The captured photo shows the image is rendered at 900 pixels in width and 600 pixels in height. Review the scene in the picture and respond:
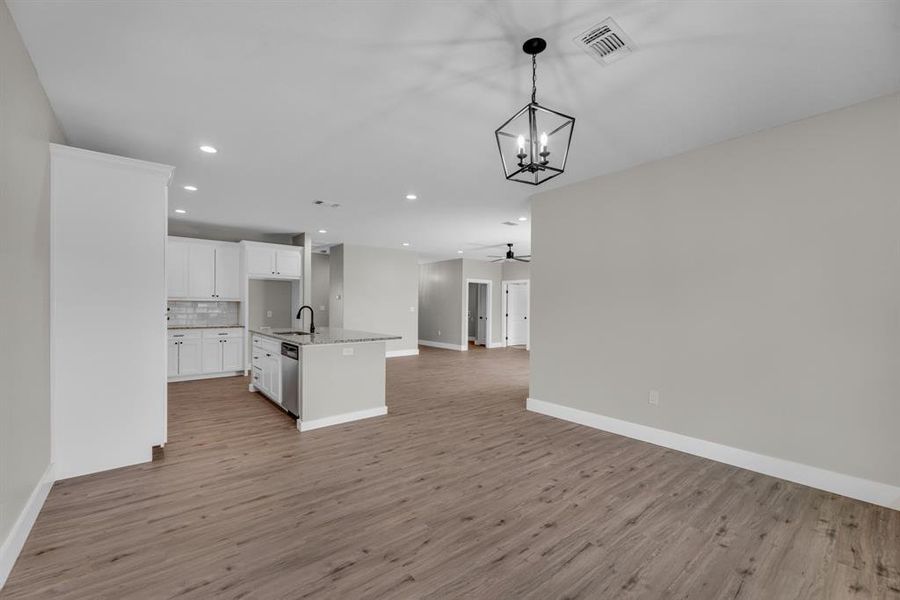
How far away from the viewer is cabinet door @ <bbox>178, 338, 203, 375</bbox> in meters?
6.30

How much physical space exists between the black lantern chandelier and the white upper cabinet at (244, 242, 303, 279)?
519 centimetres

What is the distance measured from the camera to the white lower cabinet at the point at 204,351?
6254mm

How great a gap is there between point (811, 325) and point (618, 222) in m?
1.78

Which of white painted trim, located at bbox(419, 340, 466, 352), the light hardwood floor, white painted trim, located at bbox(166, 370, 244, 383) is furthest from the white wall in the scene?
white painted trim, located at bbox(419, 340, 466, 352)

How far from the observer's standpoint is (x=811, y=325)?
287cm

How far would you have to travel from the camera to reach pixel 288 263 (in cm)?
754

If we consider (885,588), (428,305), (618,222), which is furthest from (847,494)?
(428,305)

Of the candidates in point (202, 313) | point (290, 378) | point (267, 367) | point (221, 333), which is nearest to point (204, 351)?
point (221, 333)

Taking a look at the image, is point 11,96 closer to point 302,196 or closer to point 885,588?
point 302,196

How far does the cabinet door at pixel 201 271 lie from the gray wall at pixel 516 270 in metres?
7.59

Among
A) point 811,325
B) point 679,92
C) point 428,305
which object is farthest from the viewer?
point 428,305

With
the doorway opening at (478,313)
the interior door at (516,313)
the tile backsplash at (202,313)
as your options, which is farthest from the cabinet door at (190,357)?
the interior door at (516,313)

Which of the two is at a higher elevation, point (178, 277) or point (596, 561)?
point (178, 277)

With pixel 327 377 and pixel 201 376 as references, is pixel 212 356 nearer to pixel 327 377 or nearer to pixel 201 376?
pixel 201 376
